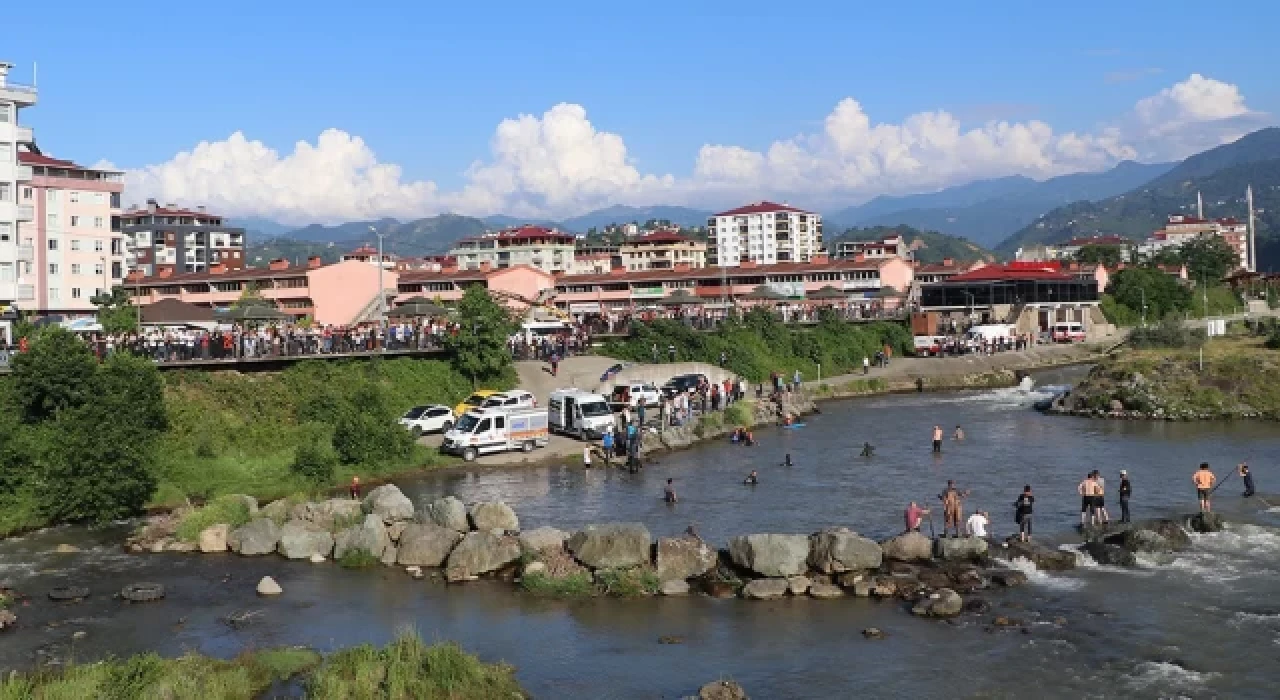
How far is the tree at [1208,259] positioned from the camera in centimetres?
15400

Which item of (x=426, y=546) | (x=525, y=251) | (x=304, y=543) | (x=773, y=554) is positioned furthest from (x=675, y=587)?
(x=525, y=251)

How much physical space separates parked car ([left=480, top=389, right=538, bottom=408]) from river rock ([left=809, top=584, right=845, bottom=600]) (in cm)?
2667

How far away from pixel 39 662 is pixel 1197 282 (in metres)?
158

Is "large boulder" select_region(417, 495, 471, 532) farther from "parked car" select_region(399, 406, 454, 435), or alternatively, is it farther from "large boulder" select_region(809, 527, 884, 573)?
"parked car" select_region(399, 406, 454, 435)

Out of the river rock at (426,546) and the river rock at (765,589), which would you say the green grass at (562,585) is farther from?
the river rock at (765,589)

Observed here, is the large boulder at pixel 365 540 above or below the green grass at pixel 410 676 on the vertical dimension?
above

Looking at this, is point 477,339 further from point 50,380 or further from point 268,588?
point 268,588

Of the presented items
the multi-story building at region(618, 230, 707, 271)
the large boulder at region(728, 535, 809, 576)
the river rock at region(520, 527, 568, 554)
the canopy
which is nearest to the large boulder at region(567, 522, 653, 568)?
the river rock at region(520, 527, 568, 554)

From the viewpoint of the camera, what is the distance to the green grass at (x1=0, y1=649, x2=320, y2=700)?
59.1 feet

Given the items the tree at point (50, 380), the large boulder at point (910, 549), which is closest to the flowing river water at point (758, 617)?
the large boulder at point (910, 549)

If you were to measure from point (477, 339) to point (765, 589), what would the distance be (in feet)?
111

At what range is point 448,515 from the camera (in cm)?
3184

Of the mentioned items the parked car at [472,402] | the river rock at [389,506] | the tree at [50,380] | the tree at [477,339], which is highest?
the tree at [477,339]

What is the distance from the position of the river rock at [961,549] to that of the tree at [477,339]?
3334 centimetres
